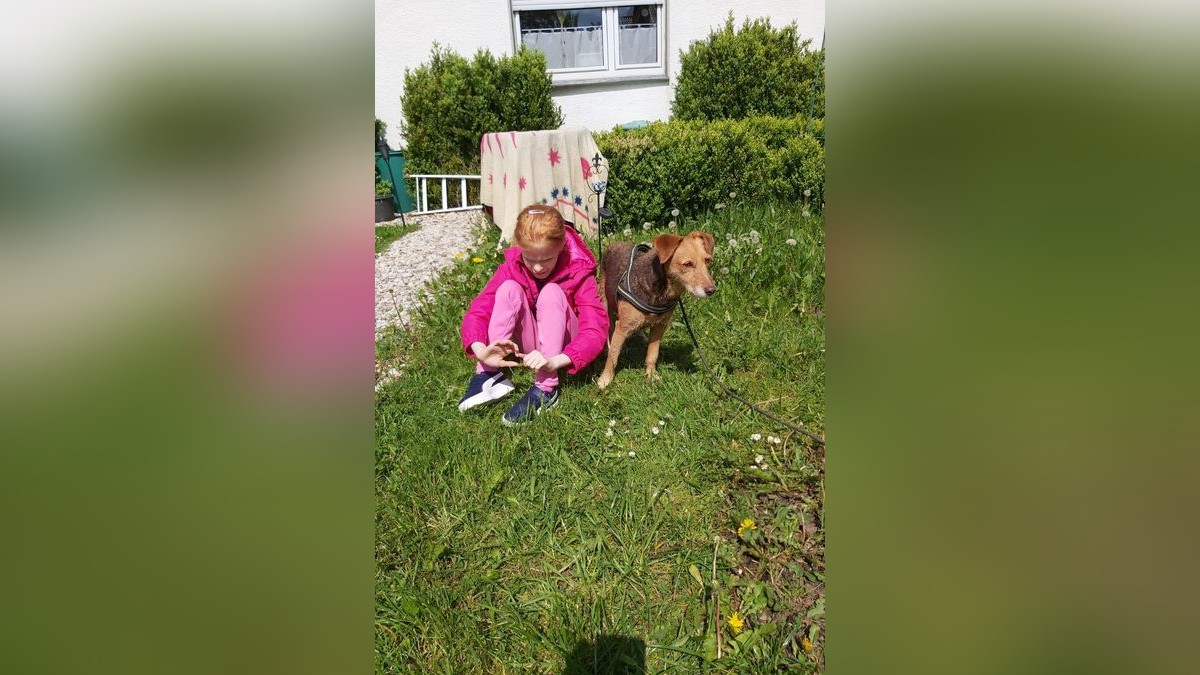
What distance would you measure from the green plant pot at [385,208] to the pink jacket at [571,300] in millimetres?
6678

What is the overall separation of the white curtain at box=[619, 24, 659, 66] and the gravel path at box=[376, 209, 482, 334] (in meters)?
4.21

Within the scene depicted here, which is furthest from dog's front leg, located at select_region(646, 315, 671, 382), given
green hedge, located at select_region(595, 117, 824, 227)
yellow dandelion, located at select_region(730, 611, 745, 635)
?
green hedge, located at select_region(595, 117, 824, 227)

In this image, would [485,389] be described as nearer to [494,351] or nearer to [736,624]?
[494,351]

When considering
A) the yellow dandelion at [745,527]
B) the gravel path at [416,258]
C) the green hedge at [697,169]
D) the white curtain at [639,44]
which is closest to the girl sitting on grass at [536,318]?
the yellow dandelion at [745,527]

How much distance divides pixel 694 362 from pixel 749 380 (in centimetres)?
48

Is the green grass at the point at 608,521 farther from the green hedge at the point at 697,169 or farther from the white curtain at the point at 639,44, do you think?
the white curtain at the point at 639,44

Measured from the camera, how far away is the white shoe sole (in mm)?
3295

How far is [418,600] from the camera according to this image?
6.57 feet

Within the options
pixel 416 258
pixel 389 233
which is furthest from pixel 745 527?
pixel 389 233
